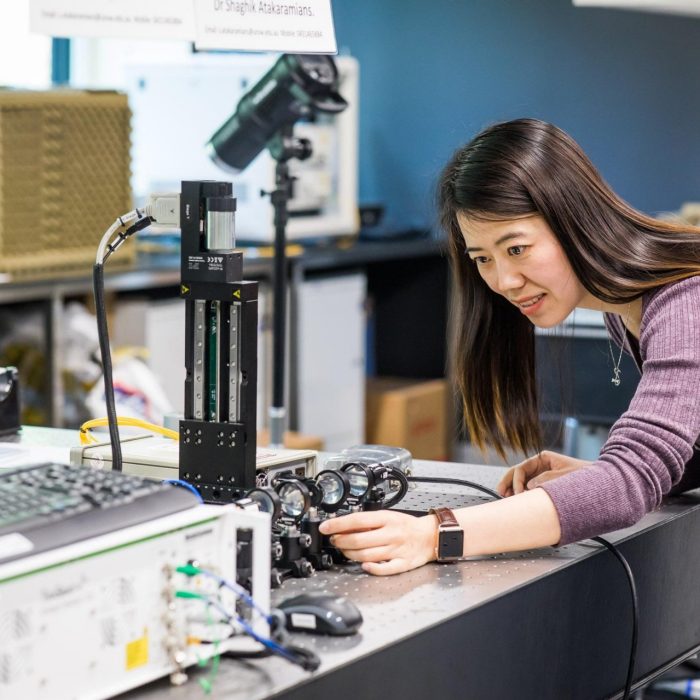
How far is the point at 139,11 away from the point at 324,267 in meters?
2.80

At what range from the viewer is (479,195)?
1406 mm

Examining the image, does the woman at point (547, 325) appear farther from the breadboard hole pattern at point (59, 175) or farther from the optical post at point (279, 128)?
the breadboard hole pattern at point (59, 175)

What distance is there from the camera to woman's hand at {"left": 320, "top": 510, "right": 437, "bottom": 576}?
1165 millimetres

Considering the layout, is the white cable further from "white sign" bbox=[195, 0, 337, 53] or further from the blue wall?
the blue wall

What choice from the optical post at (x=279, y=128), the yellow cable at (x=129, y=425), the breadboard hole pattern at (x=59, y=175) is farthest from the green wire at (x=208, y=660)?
the breadboard hole pattern at (x=59, y=175)

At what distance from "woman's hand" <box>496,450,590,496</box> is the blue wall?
266 centimetres

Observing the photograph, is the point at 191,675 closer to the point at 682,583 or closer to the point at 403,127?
the point at 682,583

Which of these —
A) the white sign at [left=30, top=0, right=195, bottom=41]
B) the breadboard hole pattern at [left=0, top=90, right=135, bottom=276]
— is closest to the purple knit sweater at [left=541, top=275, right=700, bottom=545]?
the white sign at [left=30, top=0, right=195, bottom=41]

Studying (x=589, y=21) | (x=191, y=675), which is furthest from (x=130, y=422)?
(x=589, y=21)

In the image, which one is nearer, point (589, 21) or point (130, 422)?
point (130, 422)

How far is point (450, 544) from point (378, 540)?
0.08m

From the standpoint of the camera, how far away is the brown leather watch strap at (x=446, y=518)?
121cm

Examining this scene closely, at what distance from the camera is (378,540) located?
1.17 m

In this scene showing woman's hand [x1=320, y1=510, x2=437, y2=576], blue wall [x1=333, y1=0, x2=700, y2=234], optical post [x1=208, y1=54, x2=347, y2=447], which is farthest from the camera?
Result: blue wall [x1=333, y1=0, x2=700, y2=234]
